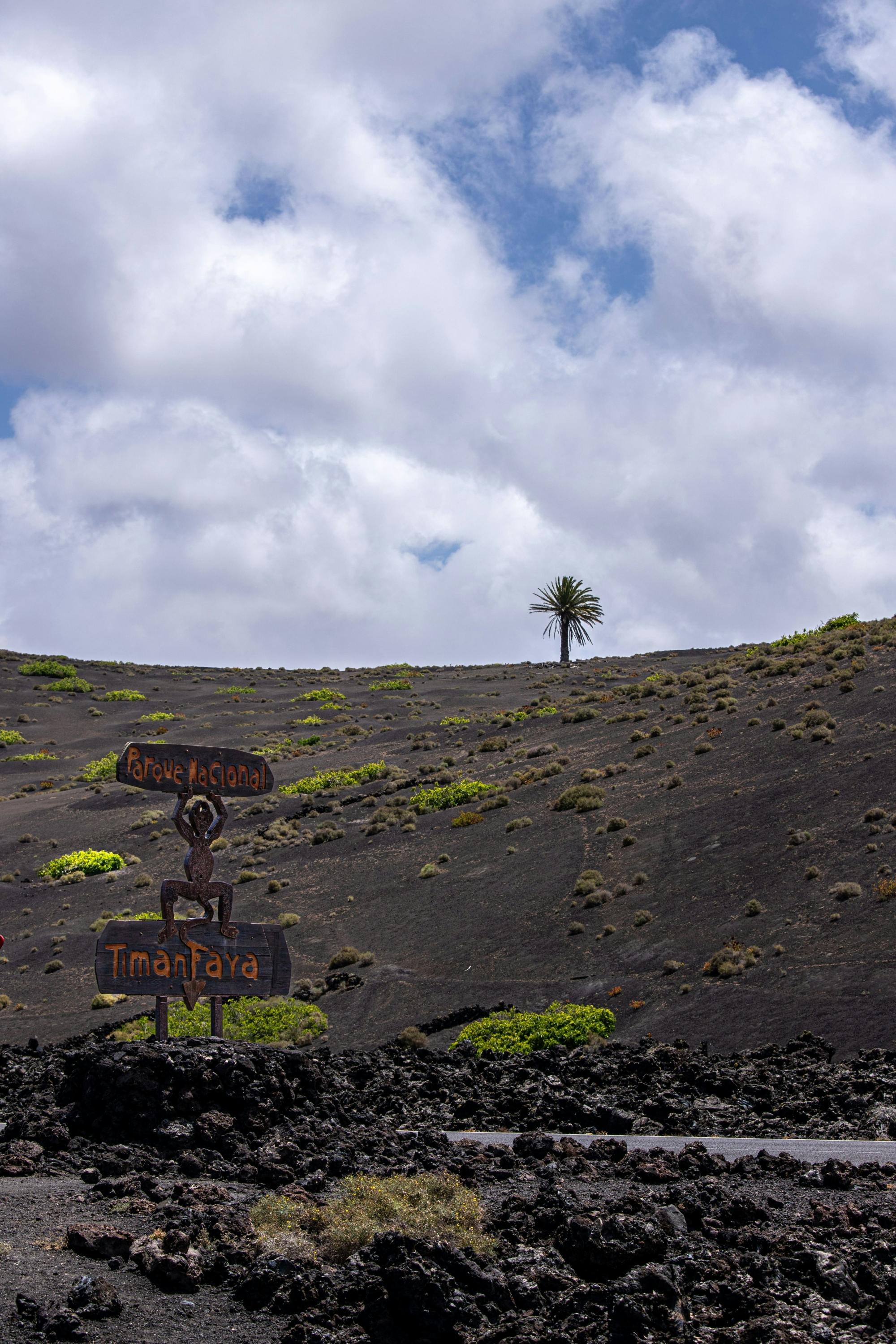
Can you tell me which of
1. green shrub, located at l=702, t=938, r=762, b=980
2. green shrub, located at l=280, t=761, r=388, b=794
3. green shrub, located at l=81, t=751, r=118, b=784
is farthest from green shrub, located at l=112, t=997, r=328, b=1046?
green shrub, located at l=81, t=751, r=118, b=784

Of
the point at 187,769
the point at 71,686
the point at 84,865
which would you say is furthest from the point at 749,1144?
the point at 71,686

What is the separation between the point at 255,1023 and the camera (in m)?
26.0

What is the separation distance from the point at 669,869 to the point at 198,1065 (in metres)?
22.0

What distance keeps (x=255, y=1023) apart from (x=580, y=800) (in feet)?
53.3

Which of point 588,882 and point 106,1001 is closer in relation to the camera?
point 106,1001

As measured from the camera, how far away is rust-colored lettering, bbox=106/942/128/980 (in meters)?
12.7

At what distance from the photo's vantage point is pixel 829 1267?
736 cm

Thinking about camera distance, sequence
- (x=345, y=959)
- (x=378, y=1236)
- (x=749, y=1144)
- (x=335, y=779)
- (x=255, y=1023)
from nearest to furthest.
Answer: (x=378, y=1236), (x=749, y=1144), (x=255, y=1023), (x=345, y=959), (x=335, y=779)

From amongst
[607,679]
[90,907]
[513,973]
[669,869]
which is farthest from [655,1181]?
[607,679]

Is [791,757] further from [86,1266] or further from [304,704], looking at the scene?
[304,704]

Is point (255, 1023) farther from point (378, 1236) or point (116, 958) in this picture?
point (378, 1236)

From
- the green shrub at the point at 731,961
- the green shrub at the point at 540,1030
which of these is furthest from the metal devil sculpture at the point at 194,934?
the green shrub at the point at 731,961

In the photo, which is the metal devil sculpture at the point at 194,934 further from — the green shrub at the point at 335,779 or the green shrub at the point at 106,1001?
the green shrub at the point at 335,779

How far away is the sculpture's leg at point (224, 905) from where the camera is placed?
1347 centimetres
